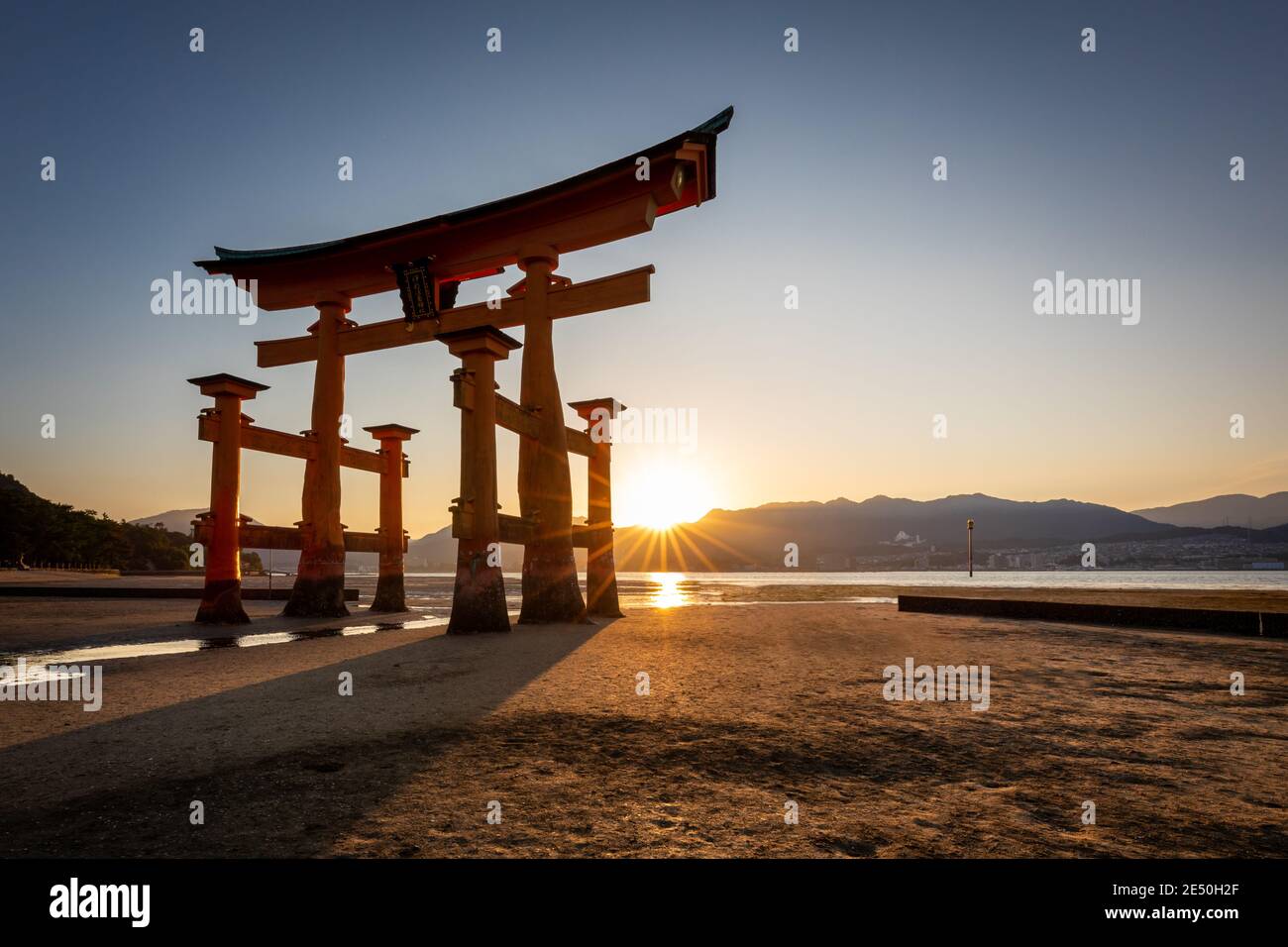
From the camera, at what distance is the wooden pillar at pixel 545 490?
14.3m

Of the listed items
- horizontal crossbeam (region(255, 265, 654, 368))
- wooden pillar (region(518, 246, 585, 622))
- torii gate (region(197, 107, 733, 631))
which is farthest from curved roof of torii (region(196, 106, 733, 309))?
wooden pillar (region(518, 246, 585, 622))

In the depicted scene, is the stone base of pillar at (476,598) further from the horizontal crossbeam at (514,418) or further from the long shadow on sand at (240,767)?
the long shadow on sand at (240,767)

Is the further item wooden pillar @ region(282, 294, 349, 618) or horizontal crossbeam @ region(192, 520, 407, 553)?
wooden pillar @ region(282, 294, 349, 618)

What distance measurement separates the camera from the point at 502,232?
15383 millimetres

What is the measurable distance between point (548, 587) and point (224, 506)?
319 inches

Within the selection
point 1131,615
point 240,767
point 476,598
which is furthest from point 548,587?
point 1131,615

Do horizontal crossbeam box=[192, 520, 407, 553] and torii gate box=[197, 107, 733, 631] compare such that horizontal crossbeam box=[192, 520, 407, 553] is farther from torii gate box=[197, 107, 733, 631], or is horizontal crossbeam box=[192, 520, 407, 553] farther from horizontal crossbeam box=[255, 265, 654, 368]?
horizontal crossbeam box=[255, 265, 654, 368]

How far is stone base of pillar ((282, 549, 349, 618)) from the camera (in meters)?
16.5

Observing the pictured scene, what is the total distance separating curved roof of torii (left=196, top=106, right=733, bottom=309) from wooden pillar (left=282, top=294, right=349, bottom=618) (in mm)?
1111

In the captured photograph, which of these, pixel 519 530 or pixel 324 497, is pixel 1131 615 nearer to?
pixel 519 530

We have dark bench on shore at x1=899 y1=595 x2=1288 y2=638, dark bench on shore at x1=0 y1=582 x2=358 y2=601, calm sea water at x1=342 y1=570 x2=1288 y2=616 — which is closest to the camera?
dark bench on shore at x1=899 y1=595 x2=1288 y2=638

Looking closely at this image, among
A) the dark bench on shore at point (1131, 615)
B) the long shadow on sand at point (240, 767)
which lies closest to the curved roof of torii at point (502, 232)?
the long shadow on sand at point (240, 767)
